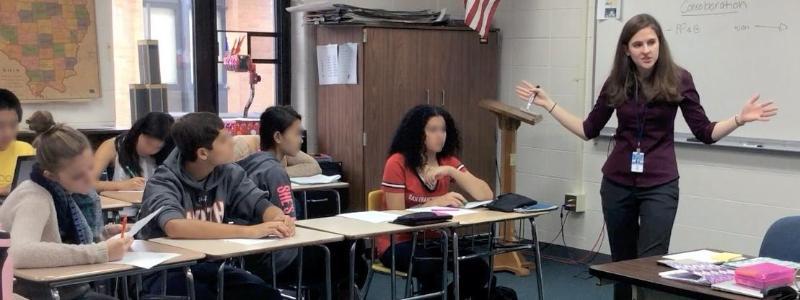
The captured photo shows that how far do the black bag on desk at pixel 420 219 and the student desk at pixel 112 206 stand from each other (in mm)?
1237

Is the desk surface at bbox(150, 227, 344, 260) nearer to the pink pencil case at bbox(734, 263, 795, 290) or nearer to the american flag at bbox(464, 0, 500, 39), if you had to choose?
the pink pencil case at bbox(734, 263, 795, 290)

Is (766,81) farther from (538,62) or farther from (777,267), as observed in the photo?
(777,267)

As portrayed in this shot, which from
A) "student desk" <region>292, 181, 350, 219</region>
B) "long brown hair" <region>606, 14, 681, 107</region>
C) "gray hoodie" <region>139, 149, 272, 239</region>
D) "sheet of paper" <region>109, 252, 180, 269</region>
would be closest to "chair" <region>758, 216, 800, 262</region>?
"long brown hair" <region>606, 14, 681, 107</region>

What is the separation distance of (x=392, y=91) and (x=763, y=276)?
364 cm

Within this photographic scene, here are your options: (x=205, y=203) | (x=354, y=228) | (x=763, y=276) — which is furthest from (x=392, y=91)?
(x=763, y=276)

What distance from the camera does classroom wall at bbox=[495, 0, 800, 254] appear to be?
4.82 metres

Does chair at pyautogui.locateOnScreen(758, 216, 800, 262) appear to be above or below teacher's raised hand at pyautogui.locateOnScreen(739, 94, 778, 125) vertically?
below

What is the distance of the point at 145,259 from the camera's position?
9.05 ft

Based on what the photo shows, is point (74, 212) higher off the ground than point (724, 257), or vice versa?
point (74, 212)

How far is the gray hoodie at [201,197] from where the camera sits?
3.18 metres

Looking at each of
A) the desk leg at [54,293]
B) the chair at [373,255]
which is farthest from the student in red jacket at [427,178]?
the desk leg at [54,293]

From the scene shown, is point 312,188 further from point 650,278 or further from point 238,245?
point 650,278

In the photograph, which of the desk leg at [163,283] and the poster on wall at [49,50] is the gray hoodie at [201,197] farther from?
the poster on wall at [49,50]

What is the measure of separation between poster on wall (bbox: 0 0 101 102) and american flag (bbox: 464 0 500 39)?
2.33m
